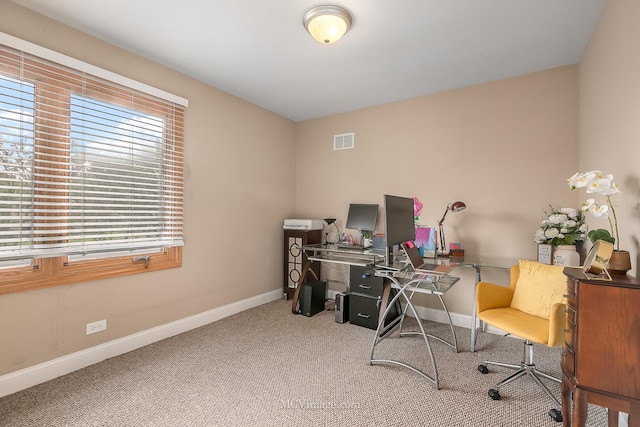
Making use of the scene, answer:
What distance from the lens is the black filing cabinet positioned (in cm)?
326

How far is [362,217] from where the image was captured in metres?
3.86

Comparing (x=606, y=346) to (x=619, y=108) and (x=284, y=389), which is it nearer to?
(x=619, y=108)

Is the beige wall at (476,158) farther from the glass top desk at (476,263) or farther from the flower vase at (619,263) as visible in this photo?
the flower vase at (619,263)

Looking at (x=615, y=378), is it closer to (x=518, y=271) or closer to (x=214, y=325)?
(x=518, y=271)

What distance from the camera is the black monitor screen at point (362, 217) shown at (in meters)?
3.77

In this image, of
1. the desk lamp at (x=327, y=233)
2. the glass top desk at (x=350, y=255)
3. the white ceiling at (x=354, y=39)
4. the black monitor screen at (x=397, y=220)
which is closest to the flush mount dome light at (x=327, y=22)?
the white ceiling at (x=354, y=39)

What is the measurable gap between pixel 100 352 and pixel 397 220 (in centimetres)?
278

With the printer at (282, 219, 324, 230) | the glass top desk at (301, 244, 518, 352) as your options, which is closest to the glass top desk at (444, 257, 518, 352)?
the glass top desk at (301, 244, 518, 352)

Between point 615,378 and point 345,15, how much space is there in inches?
101

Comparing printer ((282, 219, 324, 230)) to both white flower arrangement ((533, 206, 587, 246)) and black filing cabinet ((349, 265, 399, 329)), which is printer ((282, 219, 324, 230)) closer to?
black filing cabinet ((349, 265, 399, 329))

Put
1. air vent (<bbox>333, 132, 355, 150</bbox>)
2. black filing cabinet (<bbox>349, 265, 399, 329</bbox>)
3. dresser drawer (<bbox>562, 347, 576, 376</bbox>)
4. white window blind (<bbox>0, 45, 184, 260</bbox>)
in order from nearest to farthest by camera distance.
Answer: dresser drawer (<bbox>562, 347, 576, 376</bbox>)
white window blind (<bbox>0, 45, 184, 260</bbox>)
black filing cabinet (<bbox>349, 265, 399, 329</bbox>)
air vent (<bbox>333, 132, 355, 150</bbox>)

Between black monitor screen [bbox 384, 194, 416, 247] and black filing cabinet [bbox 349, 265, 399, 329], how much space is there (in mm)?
799

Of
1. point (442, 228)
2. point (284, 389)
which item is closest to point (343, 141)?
point (442, 228)

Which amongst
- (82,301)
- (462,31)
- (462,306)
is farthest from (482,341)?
(82,301)
